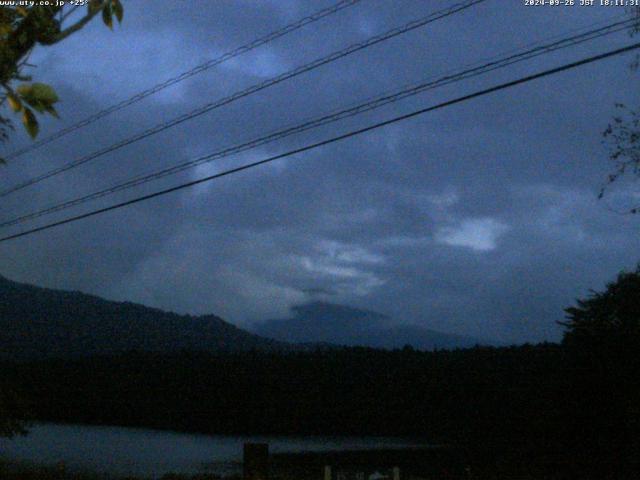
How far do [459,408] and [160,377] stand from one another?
3342 cm

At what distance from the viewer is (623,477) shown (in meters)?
27.6

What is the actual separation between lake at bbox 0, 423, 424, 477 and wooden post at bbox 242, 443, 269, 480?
1763 centimetres

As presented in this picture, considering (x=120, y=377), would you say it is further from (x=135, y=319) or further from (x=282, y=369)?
(x=135, y=319)

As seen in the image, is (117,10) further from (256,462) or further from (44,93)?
(256,462)

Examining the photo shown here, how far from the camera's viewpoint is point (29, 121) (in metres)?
5.41

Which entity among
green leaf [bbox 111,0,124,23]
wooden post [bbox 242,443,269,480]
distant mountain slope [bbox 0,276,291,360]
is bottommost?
wooden post [bbox 242,443,269,480]

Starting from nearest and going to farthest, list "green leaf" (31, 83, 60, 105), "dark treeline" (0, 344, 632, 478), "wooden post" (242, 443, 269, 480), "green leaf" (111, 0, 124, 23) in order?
"green leaf" (31, 83, 60, 105), "green leaf" (111, 0, 124, 23), "wooden post" (242, 443, 269, 480), "dark treeline" (0, 344, 632, 478)

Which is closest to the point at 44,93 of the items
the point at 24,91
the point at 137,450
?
the point at 24,91

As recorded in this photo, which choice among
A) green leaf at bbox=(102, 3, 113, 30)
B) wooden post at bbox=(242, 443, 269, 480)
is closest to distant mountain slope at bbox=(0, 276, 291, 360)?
wooden post at bbox=(242, 443, 269, 480)

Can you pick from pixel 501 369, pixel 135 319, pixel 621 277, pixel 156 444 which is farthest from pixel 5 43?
pixel 135 319

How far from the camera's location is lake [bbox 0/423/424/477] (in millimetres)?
35406

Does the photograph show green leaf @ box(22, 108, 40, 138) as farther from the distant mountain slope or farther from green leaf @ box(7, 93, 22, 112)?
the distant mountain slope

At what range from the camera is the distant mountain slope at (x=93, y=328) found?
142750 millimetres

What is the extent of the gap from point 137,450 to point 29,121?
1804 inches
